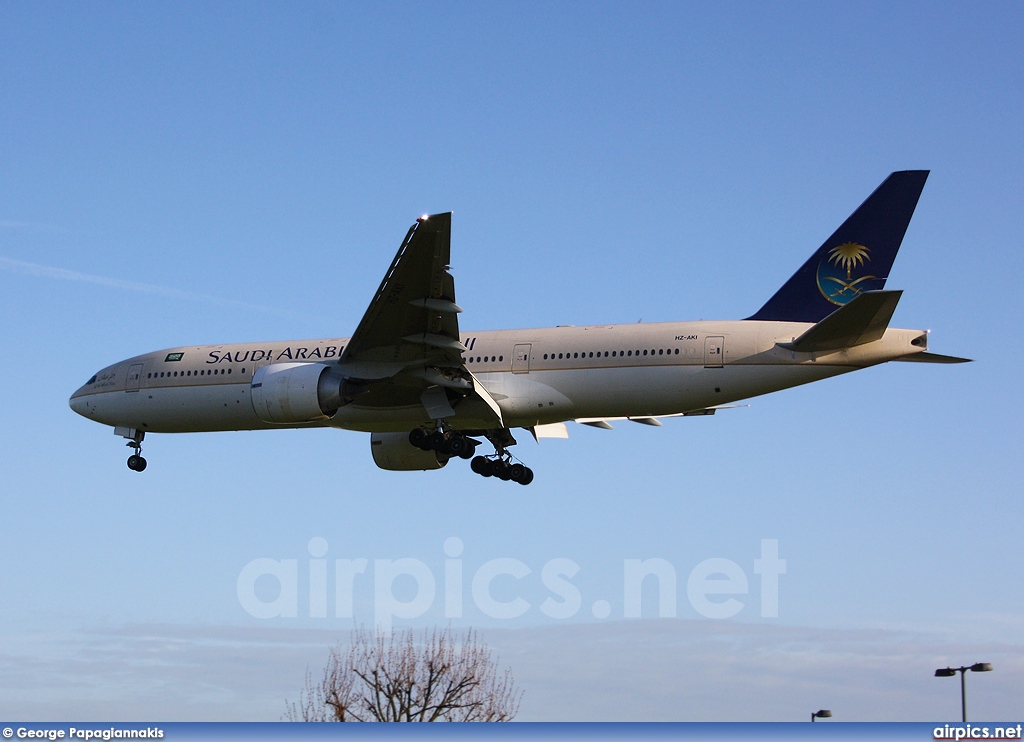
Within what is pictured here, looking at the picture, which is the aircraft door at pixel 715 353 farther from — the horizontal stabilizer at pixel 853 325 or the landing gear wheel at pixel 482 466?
the landing gear wheel at pixel 482 466

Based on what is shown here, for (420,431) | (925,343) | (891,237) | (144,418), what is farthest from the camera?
(144,418)

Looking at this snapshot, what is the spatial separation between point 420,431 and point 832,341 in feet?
32.7

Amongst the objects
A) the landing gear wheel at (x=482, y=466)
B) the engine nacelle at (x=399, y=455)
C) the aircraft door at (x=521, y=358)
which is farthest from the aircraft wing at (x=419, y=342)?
the engine nacelle at (x=399, y=455)

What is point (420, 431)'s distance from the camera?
3172 centimetres

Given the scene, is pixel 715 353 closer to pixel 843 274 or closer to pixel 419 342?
pixel 843 274

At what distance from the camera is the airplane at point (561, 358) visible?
27500mm

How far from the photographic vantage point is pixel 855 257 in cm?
2962

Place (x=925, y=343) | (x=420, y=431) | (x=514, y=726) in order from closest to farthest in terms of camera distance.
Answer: (x=514, y=726) < (x=925, y=343) < (x=420, y=431)

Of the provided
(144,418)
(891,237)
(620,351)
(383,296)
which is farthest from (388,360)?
(891,237)

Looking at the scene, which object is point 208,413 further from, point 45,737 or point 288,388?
point 45,737

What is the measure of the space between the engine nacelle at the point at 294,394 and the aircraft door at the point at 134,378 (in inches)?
232

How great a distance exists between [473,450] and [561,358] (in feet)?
11.9

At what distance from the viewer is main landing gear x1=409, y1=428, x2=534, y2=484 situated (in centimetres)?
3166

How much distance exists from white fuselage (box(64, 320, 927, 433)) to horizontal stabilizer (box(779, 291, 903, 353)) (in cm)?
26
